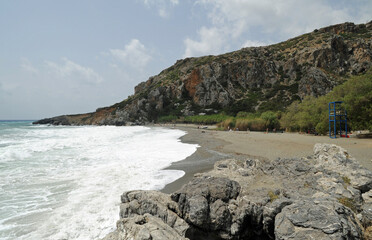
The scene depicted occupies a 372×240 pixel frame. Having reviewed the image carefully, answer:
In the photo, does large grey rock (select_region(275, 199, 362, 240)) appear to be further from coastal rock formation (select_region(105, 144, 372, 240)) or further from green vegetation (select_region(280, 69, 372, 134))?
green vegetation (select_region(280, 69, 372, 134))

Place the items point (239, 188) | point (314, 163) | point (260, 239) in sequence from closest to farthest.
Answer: point (260, 239) < point (239, 188) < point (314, 163)

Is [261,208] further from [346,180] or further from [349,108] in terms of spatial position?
[349,108]

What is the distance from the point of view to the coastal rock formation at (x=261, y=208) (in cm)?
343

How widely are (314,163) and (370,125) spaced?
47.7 feet

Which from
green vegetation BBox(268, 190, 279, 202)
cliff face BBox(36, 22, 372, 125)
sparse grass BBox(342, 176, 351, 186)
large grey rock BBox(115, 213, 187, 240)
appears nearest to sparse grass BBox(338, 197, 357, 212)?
sparse grass BBox(342, 176, 351, 186)

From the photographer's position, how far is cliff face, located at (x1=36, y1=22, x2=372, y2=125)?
2625 inches

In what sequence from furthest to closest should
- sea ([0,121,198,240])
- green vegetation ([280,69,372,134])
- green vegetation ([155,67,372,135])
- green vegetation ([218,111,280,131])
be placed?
1. green vegetation ([218,111,280,131])
2. green vegetation ([155,67,372,135])
3. green vegetation ([280,69,372,134])
4. sea ([0,121,198,240])

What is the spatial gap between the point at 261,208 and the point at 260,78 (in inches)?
3482

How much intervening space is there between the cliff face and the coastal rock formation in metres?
60.0

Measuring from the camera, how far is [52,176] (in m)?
9.38

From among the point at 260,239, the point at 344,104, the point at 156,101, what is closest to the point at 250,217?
the point at 260,239

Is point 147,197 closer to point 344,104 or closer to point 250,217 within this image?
point 250,217

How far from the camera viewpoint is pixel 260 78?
85125 mm

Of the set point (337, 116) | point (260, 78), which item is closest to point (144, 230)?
point (337, 116)
